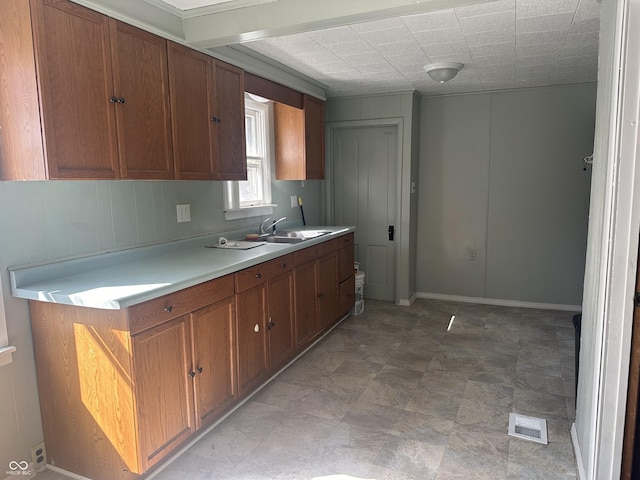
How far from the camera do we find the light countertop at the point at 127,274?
5.87 ft

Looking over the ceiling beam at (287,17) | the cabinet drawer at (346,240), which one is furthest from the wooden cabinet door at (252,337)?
the ceiling beam at (287,17)

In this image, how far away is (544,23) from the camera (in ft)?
8.41

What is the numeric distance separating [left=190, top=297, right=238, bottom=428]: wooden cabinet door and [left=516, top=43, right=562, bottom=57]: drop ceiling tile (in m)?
2.67

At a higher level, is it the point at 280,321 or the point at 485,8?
the point at 485,8

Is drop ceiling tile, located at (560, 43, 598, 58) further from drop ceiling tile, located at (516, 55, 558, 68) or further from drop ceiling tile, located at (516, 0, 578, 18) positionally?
drop ceiling tile, located at (516, 0, 578, 18)

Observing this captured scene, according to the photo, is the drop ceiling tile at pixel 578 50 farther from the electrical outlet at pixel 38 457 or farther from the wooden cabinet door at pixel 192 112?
the electrical outlet at pixel 38 457

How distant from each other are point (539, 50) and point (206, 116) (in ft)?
7.89

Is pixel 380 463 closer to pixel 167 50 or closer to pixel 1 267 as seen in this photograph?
pixel 1 267

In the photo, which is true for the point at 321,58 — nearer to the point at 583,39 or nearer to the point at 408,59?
the point at 408,59

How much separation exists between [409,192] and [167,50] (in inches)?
112

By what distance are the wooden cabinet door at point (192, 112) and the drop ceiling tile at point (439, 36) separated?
4.45 feet

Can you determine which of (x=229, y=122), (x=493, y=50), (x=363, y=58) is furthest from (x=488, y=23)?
(x=229, y=122)

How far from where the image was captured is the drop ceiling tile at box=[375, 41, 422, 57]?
2.92 meters

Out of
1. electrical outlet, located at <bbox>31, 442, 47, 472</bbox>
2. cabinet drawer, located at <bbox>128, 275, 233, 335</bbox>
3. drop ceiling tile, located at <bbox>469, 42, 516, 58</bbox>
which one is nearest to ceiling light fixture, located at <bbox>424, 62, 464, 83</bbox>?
drop ceiling tile, located at <bbox>469, 42, 516, 58</bbox>
